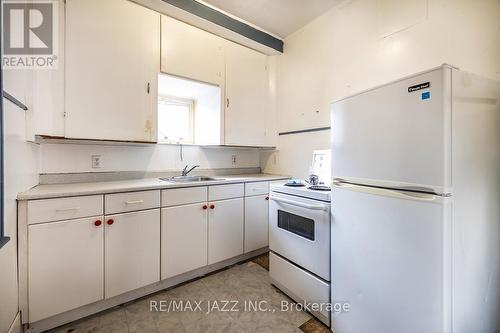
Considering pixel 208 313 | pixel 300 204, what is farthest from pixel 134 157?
pixel 300 204

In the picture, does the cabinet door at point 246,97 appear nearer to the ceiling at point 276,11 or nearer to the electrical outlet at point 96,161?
the ceiling at point 276,11

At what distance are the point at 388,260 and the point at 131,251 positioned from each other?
1.68 m

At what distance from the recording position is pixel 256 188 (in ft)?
8.08

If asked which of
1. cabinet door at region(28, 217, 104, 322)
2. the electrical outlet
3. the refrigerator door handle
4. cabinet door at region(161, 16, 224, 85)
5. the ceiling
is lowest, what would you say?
cabinet door at region(28, 217, 104, 322)

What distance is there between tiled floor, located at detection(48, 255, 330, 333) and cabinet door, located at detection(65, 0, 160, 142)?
1323mm

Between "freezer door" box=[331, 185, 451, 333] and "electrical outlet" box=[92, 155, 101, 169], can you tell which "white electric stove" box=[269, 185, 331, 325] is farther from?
"electrical outlet" box=[92, 155, 101, 169]

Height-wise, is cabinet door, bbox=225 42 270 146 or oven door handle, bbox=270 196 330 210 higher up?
cabinet door, bbox=225 42 270 146

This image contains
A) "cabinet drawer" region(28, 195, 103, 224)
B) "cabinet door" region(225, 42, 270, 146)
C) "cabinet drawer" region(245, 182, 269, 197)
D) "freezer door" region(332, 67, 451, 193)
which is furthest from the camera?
"cabinet door" region(225, 42, 270, 146)

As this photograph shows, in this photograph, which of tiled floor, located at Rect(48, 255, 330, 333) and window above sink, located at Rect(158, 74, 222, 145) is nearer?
tiled floor, located at Rect(48, 255, 330, 333)

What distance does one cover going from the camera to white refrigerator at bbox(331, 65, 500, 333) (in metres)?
0.92

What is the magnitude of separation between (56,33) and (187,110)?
1.37 m

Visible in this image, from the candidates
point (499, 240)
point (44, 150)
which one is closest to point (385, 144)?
point (499, 240)

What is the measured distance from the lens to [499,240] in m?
1.17

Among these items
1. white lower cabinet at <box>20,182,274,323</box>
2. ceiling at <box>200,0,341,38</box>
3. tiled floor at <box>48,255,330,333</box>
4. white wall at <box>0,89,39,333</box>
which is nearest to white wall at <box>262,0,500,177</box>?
ceiling at <box>200,0,341,38</box>
